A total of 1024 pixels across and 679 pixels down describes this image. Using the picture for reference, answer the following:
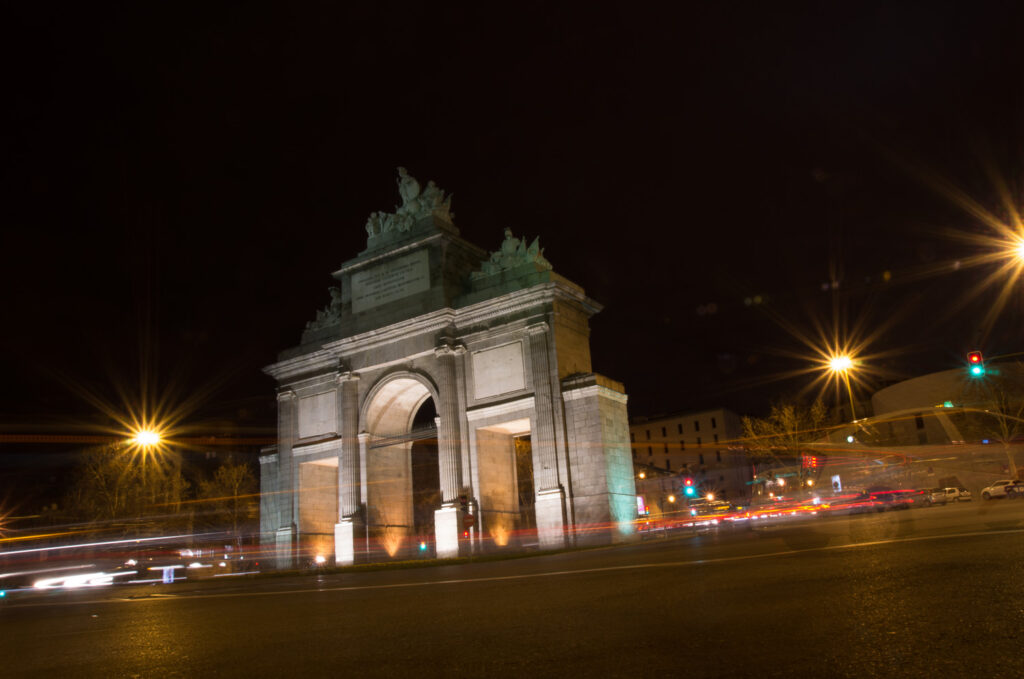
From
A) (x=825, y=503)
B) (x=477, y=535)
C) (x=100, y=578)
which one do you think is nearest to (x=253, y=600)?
A: (x=100, y=578)

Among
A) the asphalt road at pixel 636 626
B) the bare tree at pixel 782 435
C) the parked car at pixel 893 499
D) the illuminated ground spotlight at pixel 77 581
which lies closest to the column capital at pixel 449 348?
the illuminated ground spotlight at pixel 77 581

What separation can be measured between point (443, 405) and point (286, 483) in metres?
11.6

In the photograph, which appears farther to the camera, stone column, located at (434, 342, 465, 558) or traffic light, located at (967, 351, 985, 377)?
stone column, located at (434, 342, 465, 558)

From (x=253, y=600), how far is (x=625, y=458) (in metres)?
21.8

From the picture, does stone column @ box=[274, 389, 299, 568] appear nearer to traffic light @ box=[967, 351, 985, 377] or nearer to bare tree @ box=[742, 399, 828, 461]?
traffic light @ box=[967, 351, 985, 377]

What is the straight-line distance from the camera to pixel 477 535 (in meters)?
31.4

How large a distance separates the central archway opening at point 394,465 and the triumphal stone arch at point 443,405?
96 millimetres

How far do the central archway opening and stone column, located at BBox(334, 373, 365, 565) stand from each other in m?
0.63

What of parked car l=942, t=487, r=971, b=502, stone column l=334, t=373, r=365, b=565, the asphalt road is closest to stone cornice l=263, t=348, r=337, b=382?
stone column l=334, t=373, r=365, b=565

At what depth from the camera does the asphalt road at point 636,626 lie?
15.9 ft

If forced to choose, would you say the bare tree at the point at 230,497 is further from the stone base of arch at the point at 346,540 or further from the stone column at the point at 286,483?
the stone base of arch at the point at 346,540

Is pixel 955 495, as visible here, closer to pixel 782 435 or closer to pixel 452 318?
pixel 782 435

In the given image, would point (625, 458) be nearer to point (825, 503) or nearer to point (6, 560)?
point (825, 503)

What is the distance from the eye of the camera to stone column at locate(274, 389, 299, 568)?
3838cm
